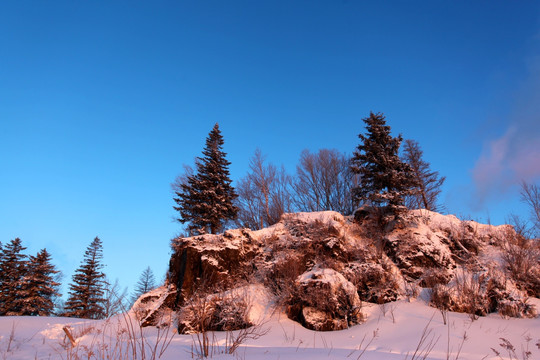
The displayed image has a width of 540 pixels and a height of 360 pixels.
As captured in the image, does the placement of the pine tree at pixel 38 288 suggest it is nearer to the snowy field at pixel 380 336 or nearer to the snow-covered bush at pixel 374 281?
the snowy field at pixel 380 336

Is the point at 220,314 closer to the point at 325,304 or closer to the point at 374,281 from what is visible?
the point at 325,304

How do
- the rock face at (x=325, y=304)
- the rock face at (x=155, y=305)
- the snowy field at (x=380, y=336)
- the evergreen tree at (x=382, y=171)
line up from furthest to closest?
the evergreen tree at (x=382, y=171) < the rock face at (x=155, y=305) < the rock face at (x=325, y=304) < the snowy field at (x=380, y=336)

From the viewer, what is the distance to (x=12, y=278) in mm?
24250

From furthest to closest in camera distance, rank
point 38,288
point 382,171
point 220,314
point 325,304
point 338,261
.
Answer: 1. point 38,288
2. point 382,171
3. point 338,261
4. point 220,314
5. point 325,304

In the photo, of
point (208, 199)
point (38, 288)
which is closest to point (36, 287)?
point (38, 288)

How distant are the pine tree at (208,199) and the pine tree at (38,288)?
16.2 m

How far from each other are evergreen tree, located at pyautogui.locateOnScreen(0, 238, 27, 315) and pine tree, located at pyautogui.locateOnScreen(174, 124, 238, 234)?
680 inches

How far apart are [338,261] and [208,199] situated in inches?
384

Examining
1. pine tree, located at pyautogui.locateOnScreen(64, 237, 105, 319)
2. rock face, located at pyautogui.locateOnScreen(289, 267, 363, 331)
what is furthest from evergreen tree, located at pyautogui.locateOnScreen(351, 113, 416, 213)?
pine tree, located at pyautogui.locateOnScreen(64, 237, 105, 319)

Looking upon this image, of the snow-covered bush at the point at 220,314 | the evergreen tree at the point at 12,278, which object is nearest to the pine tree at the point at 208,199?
the snow-covered bush at the point at 220,314

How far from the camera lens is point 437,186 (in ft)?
80.5

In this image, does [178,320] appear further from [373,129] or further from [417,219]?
[373,129]

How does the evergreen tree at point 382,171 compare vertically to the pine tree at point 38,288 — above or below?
above

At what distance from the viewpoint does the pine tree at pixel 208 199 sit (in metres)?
Result: 18.4
